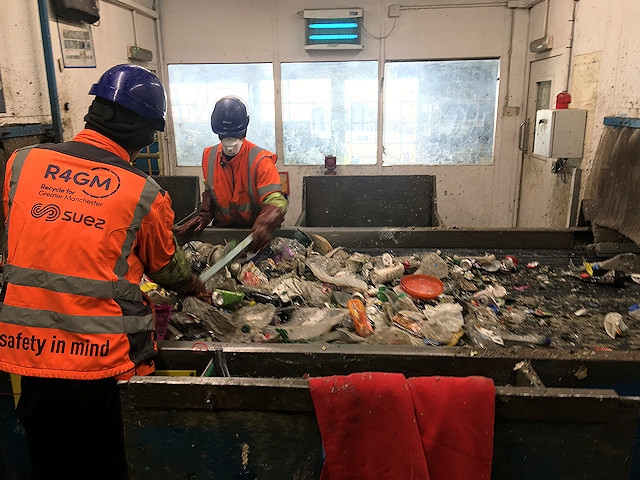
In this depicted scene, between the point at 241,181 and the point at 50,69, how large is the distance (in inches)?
58.5

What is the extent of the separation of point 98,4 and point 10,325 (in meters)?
3.23

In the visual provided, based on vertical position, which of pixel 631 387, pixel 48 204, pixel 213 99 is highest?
pixel 213 99

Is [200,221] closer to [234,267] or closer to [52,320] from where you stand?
[234,267]

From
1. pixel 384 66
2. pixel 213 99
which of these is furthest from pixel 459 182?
pixel 213 99

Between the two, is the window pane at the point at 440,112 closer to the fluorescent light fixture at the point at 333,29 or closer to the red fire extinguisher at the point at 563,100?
the fluorescent light fixture at the point at 333,29

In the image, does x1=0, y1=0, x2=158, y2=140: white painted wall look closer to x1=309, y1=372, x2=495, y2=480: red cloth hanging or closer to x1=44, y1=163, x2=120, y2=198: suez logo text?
x1=44, y1=163, x2=120, y2=198: suez logo text

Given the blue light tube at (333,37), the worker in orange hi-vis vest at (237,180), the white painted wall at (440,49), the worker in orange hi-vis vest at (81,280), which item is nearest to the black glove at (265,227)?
the worker in orange hi-vis vest at (237,180)

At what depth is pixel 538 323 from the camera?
6.36 ft

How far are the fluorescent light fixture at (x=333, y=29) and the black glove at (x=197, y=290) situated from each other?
365cm

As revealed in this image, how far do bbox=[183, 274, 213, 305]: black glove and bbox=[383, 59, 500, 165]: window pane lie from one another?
12.1 ft

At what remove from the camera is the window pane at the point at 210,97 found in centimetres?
512

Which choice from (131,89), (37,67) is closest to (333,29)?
(37,67)

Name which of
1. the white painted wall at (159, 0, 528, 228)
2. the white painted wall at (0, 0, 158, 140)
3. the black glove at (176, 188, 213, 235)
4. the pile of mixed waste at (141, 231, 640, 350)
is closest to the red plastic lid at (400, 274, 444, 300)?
the pile of mixed waste at (141, 231, 640, 350)

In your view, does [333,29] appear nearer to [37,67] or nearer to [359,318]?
[37,67]
